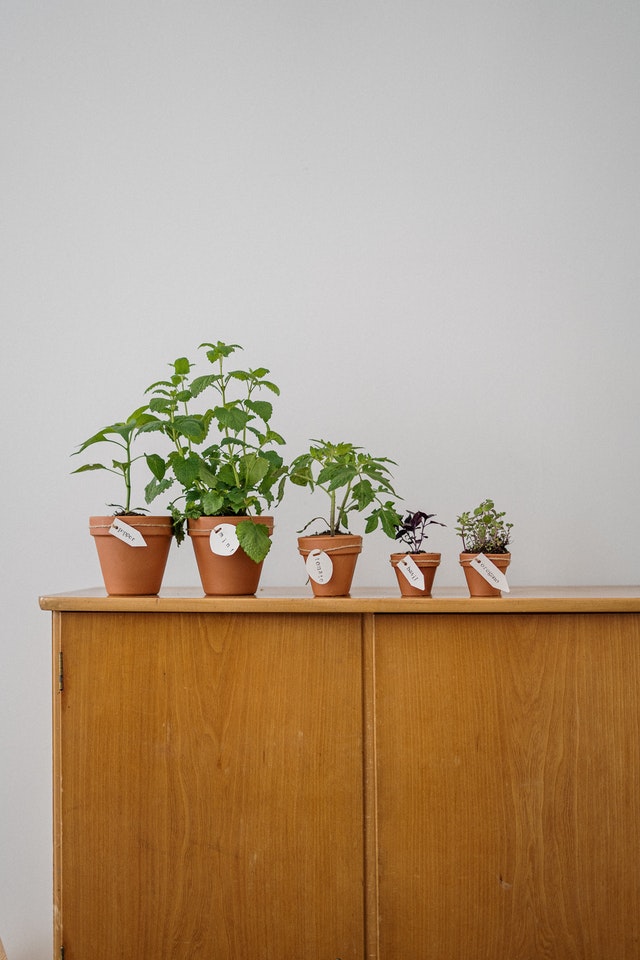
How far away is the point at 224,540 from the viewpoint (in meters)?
1.47

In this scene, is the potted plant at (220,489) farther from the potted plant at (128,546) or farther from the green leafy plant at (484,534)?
the green leafy plant at (484,534)

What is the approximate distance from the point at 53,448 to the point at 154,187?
0.77 m

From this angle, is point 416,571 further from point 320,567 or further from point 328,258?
point 328,258

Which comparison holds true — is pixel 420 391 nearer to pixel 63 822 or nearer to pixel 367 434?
pixel 367 434

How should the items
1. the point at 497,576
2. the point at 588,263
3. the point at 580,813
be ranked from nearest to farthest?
the point at 580,813 < the point at 497,576 < the point at 588,263

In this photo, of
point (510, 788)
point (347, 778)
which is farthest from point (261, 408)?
point (510, 788)

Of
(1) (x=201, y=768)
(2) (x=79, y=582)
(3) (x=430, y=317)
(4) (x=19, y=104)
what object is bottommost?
(1) (x=201, y=768)

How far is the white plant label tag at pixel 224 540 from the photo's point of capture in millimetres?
1468

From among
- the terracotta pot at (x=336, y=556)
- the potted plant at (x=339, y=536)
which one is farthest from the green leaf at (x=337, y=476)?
the terracotta pot at (x=336, y=556)

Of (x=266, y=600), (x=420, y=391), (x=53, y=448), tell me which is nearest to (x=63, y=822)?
(x=266, y=600)

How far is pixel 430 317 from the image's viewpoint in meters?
1.94

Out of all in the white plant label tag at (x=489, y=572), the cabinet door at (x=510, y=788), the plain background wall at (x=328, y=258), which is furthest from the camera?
the plain background wall at (x=328, y=258)

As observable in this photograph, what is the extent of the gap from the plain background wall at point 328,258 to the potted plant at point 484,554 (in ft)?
1.11

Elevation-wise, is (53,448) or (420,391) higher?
(420,391)
